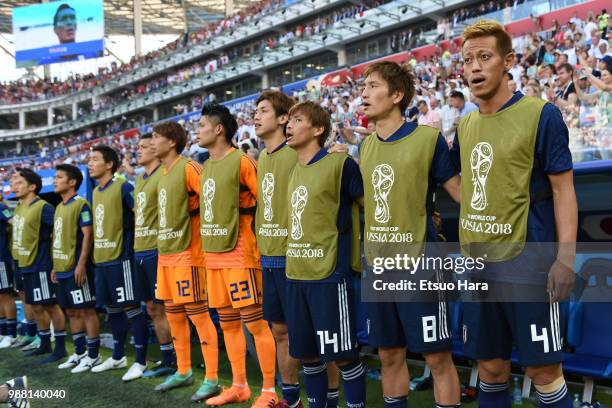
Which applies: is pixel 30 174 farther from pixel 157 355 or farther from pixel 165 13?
pixel 165 13

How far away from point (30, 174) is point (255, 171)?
12.3 feet

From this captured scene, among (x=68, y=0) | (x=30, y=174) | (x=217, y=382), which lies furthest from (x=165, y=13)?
(x=217, y=382)

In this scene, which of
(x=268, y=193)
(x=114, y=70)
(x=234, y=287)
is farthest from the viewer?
(x=114, y=70)

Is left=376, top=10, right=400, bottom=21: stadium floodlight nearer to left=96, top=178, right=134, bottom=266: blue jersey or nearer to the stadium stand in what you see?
the stadium stand

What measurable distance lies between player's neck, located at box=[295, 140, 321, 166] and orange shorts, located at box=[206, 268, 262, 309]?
1.01 metres

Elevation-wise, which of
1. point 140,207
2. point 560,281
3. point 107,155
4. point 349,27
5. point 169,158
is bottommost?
point 560,281

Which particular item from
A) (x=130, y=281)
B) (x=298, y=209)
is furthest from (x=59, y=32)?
(x=298, y=209)

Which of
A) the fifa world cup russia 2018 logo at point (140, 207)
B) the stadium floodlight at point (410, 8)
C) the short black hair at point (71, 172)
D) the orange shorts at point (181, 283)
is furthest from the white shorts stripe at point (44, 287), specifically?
the stadium floodlight at point (410, 8)

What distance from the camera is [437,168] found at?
2766 millimetres

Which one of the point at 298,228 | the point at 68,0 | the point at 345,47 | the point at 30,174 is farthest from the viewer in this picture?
the point at 68,0

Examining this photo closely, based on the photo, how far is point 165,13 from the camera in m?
50.1

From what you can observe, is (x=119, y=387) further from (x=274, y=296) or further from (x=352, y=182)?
(x=352, y=182)

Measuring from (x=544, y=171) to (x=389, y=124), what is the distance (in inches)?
34.0

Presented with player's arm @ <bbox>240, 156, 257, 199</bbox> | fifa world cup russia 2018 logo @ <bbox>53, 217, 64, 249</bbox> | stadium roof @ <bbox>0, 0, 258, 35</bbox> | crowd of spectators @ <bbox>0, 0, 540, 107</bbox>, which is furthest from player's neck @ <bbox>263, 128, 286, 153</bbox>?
stadium roof @ <bbox>0, 0, 258, 35</bbox>
